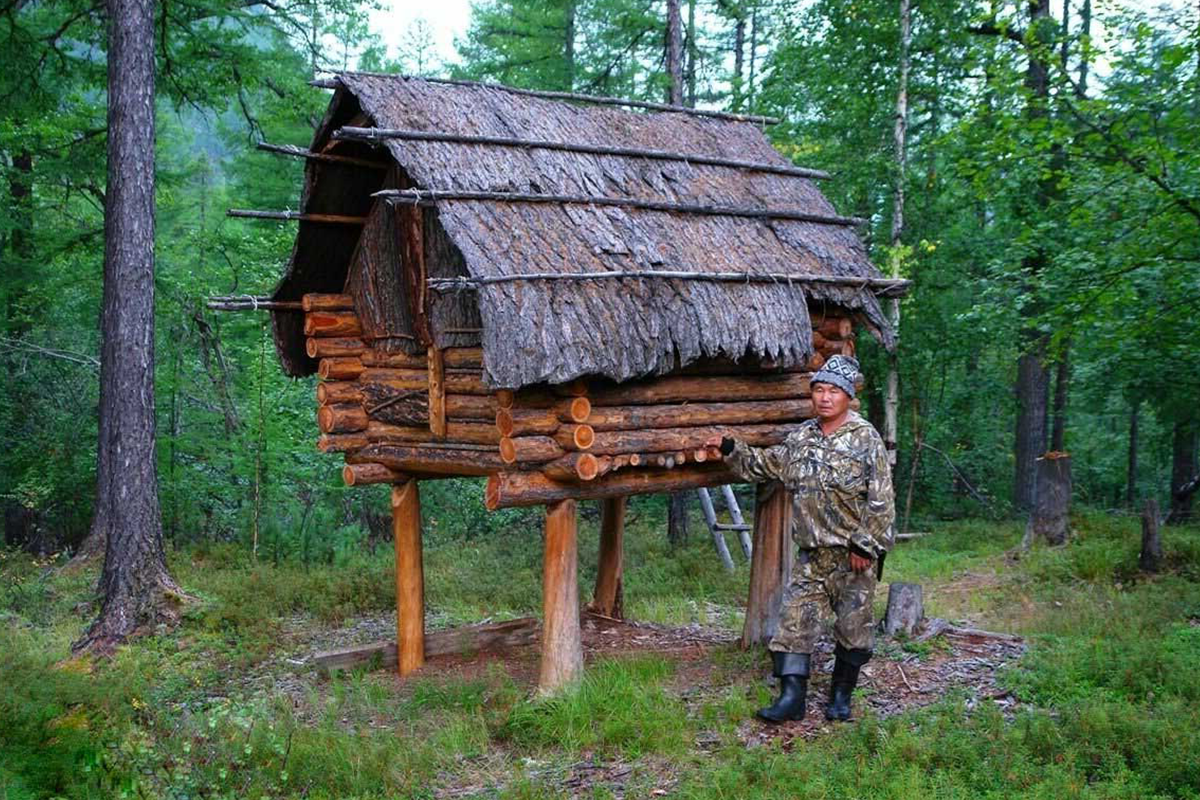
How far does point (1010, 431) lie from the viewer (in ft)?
79.1

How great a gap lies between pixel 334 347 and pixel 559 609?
10.7 feet

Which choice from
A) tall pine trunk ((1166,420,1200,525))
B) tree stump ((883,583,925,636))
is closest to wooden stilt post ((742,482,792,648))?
tree stump ((883,583,925,636))

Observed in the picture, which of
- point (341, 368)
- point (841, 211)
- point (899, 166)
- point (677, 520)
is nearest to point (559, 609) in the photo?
point (341, 368)

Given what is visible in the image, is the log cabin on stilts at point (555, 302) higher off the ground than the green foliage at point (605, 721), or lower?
higher

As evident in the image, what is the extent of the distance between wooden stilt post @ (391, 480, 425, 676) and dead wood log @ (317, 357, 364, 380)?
1.11 m

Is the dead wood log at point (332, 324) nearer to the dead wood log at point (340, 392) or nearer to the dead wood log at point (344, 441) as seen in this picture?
the dead wood log at point (340, 392)

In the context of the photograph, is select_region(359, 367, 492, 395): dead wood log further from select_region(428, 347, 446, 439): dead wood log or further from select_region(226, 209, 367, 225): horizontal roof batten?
select_region(226, 209, 367, 225): horizontal roof batten

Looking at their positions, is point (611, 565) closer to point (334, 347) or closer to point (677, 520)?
point (334, 347)

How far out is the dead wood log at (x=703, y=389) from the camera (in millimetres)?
7812

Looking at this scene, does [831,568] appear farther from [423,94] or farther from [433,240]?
[423,94]

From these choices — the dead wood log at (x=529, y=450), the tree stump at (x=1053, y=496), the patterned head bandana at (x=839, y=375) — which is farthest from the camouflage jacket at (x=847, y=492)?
the tree stump at (x=1053, y=496)

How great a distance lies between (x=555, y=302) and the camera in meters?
7.34

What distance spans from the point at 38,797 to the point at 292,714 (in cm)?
244

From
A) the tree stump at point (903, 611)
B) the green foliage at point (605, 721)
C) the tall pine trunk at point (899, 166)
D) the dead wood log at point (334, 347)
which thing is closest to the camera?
the green foliage at point (605, 721)
